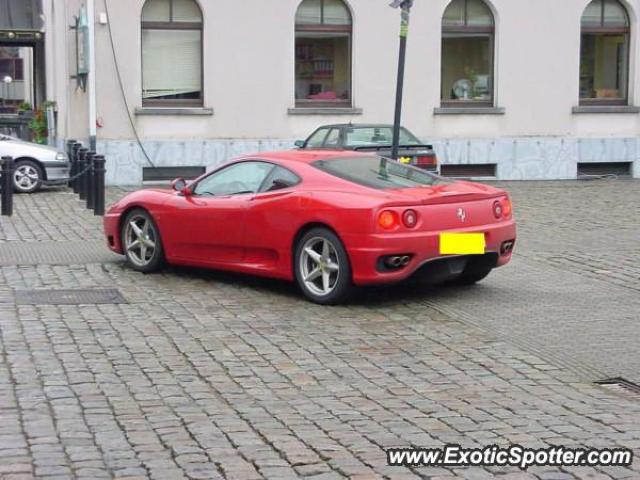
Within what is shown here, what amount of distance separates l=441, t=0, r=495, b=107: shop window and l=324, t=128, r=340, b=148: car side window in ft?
17.6

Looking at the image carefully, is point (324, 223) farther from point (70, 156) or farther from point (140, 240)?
point (70, 156)

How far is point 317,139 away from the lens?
21.9 m

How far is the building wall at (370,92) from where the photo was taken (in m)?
24.0

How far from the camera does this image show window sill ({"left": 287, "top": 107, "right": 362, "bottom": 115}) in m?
24.8

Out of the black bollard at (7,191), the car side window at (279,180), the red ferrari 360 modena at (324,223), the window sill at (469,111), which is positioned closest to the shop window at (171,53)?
the window sill at (469,111)

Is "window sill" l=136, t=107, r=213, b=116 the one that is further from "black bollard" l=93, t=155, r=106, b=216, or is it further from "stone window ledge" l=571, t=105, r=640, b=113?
"stone window ledge" l=571, t=105, r=640, b=113

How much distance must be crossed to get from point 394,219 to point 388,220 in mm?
53

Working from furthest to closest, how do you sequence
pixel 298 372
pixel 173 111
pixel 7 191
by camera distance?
pixel 173 111 < pixel 7 191 < pixel 298 372

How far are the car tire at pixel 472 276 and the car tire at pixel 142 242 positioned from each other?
9.59 ft

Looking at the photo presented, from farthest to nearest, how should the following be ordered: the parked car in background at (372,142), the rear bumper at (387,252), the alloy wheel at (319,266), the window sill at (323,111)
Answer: the window sill at (323,111), the parked car in background at (372,142), the alloy wheel at (319,266), the rear bumper at (387,252)

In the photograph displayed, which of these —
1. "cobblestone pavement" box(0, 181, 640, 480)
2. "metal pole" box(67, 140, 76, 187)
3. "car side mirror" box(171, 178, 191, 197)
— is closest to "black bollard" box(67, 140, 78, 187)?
"metal pole" box(67, 140, 76, 187)

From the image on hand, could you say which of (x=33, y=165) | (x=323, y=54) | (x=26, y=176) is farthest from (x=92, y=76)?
(x=323, y=54)

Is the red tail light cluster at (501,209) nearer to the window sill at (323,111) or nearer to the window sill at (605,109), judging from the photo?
the window sill at (323,111)

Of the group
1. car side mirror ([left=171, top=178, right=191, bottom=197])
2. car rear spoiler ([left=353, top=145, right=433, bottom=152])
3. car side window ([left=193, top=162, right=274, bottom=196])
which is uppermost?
car rear spoiler ([left=353, top=145, right=433, bottom=152])
